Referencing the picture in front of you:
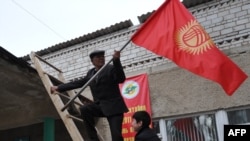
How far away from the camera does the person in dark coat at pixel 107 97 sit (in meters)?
3.50

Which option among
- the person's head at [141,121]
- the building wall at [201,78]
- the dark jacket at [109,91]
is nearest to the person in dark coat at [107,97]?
the dark jacket at [109,91]

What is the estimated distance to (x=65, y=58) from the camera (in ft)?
23.1

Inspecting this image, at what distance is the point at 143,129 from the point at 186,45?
136cm

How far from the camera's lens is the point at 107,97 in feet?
12.1

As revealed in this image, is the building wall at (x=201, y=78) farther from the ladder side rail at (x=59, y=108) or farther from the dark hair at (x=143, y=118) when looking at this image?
the dark hair at (x=143, y=118)

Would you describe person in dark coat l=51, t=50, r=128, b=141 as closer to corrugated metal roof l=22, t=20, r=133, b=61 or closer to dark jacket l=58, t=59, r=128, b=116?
dark jacket l=58, t=59, r=128, b=116

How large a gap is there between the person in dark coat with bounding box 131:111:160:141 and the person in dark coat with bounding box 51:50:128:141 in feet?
1.36

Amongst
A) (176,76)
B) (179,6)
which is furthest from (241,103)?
(179,6)

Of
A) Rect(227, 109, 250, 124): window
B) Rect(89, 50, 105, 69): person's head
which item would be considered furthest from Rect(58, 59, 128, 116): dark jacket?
Rect(227, 109, 250, 124): window

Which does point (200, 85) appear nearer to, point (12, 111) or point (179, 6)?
point (179, 6)

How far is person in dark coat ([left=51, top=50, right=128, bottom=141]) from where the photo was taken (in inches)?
138

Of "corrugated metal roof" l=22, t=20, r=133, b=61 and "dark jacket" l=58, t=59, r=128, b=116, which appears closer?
"dark jacket" l=58, t=59, r=128, b=116

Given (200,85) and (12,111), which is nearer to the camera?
(200,85)

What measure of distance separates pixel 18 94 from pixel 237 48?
3.72 metres
